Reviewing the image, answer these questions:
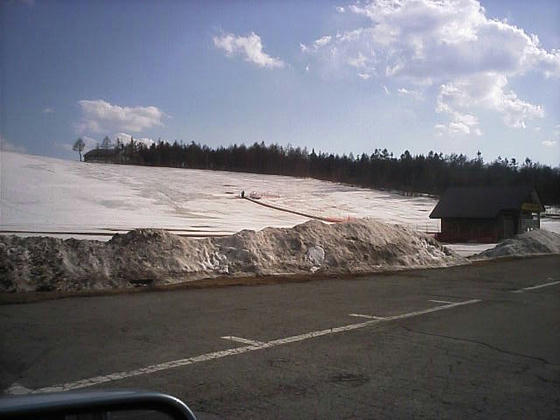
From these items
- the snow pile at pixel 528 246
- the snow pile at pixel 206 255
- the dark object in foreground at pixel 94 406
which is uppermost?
the dark object in foreground at pixel 94 406

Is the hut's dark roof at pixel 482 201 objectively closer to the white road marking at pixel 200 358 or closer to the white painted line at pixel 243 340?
the white road marking at pixel 200 358

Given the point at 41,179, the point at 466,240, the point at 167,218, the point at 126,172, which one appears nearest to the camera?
the point at 167,218

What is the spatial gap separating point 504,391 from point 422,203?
82835mm

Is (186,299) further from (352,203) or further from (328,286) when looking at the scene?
(352,203)

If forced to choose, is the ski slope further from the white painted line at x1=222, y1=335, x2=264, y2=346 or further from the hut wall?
the white painted line at x1=222, y1=335, x2=264, y2=346

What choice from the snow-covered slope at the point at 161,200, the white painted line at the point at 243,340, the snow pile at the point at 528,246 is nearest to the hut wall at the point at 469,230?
the snow-covered slope at the point at 161,200

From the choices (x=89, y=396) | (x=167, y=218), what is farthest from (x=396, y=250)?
(x=167, y=218)

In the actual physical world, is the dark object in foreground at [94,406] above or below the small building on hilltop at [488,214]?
above

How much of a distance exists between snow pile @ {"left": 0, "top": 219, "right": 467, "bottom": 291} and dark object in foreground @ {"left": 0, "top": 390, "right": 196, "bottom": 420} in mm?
11889

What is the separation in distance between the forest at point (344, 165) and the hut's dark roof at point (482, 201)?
42.3 m

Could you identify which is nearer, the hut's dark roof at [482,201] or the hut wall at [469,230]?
the hut's dark roof at [482,201]

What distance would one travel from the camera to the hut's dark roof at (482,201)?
54562 mm

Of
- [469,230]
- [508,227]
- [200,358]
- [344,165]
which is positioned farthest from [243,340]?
[344,165]

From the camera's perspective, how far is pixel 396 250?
72.3 feet
